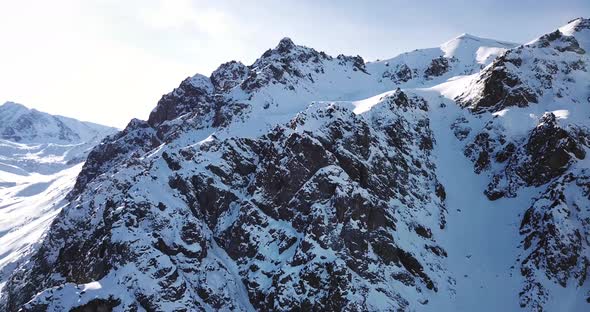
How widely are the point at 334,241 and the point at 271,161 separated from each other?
67.6 feet

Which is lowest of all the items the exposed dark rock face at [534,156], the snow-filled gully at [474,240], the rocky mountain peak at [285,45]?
the snow-filled gully at [474,240]

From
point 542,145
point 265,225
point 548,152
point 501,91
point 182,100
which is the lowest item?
point 265,225

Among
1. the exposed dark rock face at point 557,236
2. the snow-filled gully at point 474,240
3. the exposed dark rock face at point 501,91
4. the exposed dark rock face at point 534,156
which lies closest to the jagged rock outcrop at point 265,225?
the snow-filled gully at point 474,240

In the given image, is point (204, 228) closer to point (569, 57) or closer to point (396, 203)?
point (396, 203)

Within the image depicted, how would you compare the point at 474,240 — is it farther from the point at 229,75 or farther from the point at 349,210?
the point at 229,75

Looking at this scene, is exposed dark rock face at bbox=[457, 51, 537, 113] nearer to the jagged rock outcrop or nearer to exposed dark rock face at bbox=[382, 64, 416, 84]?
the jagged rock outcrop

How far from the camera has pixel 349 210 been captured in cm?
7612

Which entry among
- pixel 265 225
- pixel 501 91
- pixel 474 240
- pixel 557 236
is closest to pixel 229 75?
pixel 265 225

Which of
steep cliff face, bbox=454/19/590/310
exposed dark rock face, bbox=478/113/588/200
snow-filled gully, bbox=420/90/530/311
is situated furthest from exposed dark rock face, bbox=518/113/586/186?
snow-filled gully, bbox=420/90/530/311

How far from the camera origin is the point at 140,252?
69750mm

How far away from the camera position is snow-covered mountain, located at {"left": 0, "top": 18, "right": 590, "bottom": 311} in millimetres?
69250

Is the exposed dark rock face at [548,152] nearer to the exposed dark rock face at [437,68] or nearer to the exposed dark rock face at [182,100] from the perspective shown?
the exposed dark rock face at [437,68]

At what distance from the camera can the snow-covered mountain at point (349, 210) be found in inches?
2726

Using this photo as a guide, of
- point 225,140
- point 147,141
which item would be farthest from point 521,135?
point 147,141
